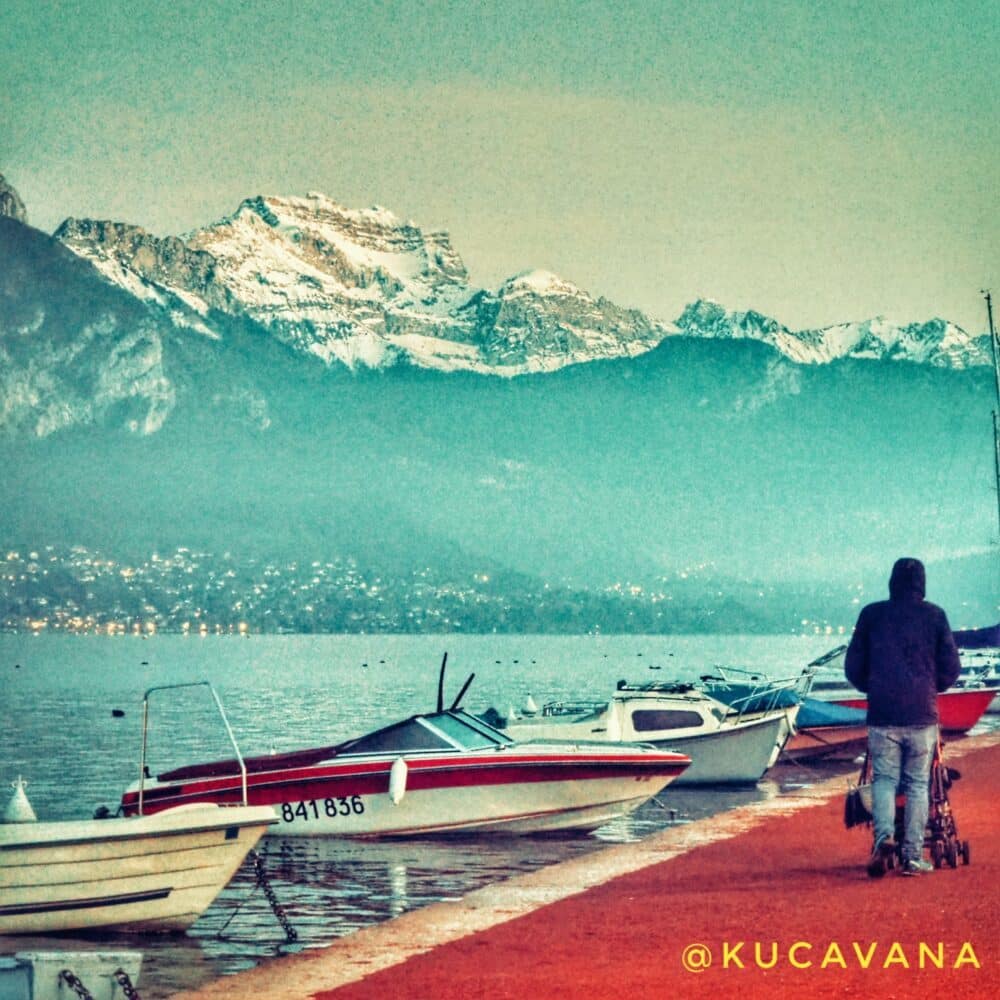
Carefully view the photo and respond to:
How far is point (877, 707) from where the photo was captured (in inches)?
642

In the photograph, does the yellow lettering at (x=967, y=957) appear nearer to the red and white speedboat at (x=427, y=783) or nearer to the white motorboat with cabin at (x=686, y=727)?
the red and white speedboat at (x=427, y=783)

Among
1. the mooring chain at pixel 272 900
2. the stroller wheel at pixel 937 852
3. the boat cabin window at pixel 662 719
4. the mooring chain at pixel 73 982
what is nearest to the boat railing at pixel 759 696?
the boat cabin window at pixel 662 719

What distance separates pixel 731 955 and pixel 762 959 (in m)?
0.26

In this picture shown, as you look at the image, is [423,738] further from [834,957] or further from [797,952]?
[834,957]

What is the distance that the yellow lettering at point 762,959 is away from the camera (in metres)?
13.4

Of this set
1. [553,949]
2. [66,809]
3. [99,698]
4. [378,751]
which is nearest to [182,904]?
[553,949]

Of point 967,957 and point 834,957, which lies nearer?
point 967,957

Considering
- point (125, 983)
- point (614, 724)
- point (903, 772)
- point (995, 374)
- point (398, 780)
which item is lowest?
point (125, 983)

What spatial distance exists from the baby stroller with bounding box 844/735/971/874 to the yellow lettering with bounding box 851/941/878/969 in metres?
3.10

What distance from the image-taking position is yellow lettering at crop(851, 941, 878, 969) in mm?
13212

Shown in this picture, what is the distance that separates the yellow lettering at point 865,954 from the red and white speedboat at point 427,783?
1373 cm

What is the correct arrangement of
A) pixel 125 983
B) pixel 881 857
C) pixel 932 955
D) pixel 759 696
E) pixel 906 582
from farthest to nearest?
pixel 759 696
pixel 881 857
pixel 906 582
pixel 932 955
pixel 125 983

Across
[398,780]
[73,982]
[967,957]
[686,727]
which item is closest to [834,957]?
[967,957]

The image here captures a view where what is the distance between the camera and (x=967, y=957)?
520 inches
